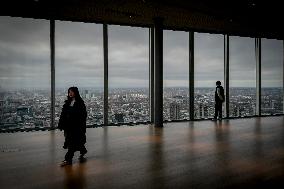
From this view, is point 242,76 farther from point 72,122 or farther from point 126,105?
point 72,122

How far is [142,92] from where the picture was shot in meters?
12.7

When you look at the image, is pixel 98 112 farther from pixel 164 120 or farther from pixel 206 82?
pixel 206 82

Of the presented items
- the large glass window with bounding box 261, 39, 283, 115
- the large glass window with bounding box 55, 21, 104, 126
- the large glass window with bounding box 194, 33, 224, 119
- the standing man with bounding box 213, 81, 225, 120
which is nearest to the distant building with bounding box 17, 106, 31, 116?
the large glass window with bounding box 55, 21, 104, 126

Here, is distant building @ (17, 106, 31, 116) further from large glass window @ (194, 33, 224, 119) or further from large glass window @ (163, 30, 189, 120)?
large glass window @ (194, 33, 224, 119)

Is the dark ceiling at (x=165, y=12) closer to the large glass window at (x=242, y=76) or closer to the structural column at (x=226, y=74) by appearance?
the structural column at (x=226, y=74)

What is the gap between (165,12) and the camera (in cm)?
1041

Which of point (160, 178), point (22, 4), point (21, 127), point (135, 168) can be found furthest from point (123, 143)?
point (22, 4)

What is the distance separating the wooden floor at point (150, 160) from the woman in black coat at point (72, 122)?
324mm

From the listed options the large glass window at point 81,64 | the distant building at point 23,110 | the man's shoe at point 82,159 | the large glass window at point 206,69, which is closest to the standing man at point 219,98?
the large glass window at point 206,69

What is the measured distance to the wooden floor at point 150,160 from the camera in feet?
16.0

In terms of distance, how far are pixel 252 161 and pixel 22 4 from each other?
24.7ft

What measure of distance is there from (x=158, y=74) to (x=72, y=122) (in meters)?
5.94

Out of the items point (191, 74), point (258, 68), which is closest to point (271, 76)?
point (258, 68)

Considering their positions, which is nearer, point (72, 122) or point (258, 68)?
point (72, 122)
